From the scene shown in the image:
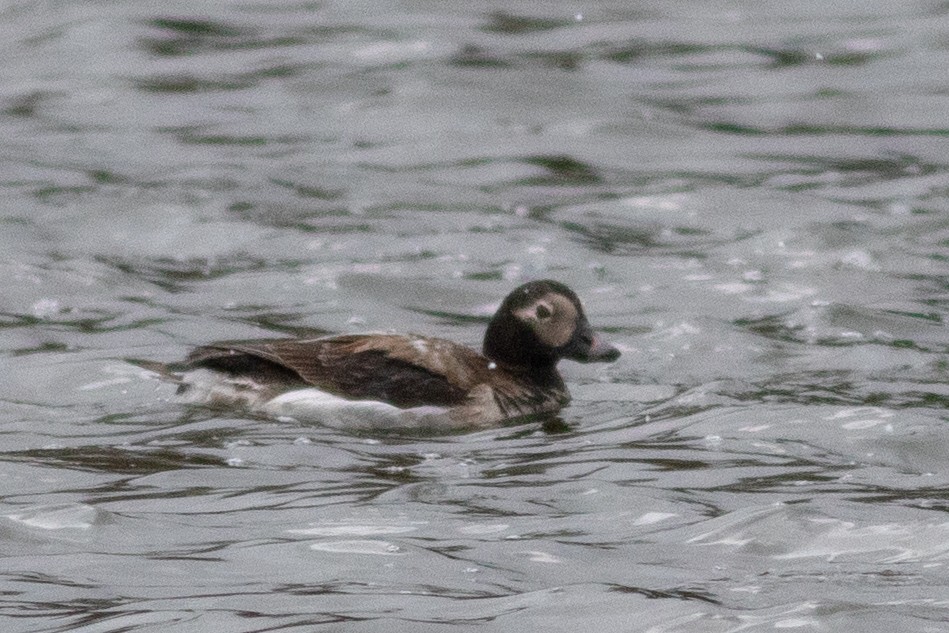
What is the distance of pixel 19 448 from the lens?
9141 mm

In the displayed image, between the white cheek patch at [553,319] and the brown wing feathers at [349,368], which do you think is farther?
the white cheek patch at [553,319]

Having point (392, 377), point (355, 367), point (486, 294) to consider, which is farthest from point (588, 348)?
point (486, 294)

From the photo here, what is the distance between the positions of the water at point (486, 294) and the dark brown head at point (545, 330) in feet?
1.09

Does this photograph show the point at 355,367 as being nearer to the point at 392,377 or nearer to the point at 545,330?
the point at 392,377

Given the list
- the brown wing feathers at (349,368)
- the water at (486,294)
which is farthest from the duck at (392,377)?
the water at (486,294)

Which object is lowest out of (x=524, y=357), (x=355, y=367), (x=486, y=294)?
(x=486, y=294)

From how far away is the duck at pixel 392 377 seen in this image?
32.1ft

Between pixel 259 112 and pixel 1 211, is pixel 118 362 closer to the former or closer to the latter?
pixel 1 211

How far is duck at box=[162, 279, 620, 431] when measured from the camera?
32.1ft

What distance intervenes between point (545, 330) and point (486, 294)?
2.68m

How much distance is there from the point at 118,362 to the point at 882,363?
389cm

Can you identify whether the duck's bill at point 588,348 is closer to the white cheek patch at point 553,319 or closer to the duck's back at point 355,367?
the white cheek patch at point 553,319

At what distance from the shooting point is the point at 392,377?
32.3 ft

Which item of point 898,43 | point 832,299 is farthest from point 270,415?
point 898,43
